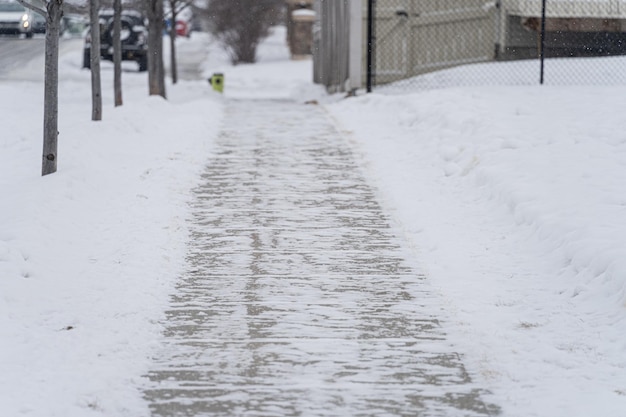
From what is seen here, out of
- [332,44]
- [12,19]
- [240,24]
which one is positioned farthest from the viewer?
[240,24]

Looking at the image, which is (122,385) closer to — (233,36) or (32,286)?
(32,286)

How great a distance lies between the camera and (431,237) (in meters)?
8.85

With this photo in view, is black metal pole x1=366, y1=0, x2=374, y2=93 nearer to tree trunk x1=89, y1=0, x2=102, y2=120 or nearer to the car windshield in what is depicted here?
tree trunk x1=89, y1=0, x2=102, y2=120

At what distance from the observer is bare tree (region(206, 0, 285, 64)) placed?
45312 mm

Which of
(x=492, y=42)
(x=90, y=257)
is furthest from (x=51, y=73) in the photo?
(x=492, y=42)

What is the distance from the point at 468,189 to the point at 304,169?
7.68ft

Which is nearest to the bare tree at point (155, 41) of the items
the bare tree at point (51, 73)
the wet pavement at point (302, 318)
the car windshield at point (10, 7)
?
the bare tree at point (51, 73)

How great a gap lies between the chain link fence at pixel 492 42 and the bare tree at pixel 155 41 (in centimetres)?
416

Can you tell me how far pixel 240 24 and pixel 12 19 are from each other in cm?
1474

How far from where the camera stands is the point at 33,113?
19250 mm

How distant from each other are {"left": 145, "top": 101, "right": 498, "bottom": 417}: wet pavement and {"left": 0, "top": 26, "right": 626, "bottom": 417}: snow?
0.56 ft

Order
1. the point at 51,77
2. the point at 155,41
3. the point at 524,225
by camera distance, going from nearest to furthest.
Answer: the point at 524,225 → the point at 51,77 → the point at 155,41

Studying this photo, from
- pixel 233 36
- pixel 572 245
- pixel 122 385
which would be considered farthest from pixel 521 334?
pixel 233 36

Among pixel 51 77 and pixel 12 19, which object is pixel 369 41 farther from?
pixel 12 19
